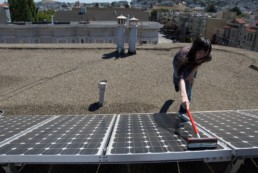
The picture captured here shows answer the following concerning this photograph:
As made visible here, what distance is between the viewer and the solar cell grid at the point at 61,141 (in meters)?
2.99

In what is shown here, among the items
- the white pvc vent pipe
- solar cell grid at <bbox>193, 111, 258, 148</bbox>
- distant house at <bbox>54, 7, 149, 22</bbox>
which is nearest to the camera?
solar cell grid at <bbox>193, 111, 258, 148</bbox>

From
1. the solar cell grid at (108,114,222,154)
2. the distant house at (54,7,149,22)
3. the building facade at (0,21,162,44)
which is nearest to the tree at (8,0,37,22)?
the distant house at (54,7,149,22)

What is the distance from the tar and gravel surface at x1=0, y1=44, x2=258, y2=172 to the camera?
8.00 metres

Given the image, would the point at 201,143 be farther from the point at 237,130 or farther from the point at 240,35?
the point at 240,35

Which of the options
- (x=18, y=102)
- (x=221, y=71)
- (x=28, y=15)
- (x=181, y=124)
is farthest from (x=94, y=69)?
(x=28, y=15)

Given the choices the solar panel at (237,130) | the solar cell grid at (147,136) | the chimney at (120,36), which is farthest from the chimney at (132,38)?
the solar cell grid at (147,136)

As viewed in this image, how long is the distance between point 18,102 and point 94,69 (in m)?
5.35

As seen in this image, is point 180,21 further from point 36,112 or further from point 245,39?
point 36,112

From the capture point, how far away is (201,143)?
290cm

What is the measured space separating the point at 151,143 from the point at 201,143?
0.78m

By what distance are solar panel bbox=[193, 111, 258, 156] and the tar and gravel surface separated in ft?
2.34

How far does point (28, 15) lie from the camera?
49.5 meters

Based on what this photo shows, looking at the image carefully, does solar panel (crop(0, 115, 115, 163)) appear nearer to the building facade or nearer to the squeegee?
the squeegee

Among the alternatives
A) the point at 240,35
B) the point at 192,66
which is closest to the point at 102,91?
the point at 192,66
